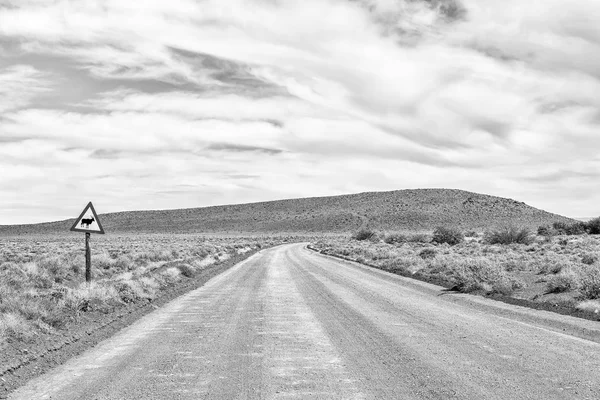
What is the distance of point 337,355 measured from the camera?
351 inches

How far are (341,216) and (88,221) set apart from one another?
139 meters

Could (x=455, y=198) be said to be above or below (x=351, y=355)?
above

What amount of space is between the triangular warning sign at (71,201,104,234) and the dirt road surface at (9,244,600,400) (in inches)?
132

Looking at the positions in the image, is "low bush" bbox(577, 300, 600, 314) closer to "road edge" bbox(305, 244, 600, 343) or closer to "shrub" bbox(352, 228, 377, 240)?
"road edge" bbox(305, 244, 600, 343)

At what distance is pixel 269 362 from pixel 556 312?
954 centimetres

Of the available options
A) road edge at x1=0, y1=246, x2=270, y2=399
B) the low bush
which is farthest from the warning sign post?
the low bush

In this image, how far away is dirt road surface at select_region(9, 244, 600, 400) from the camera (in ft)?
22.7

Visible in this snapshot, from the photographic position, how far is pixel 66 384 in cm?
732

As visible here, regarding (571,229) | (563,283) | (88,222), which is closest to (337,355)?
(88,222)

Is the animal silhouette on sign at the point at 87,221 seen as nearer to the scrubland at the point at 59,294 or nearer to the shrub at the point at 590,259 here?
the scrubland at the point at 59,294

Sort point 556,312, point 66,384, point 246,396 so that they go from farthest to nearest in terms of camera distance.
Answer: point 556,312
point 66,384
point 246,396

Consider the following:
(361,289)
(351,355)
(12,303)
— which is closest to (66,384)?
(351,355)

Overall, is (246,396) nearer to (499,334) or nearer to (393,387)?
(393,387)

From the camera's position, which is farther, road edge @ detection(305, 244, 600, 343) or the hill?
the hill
